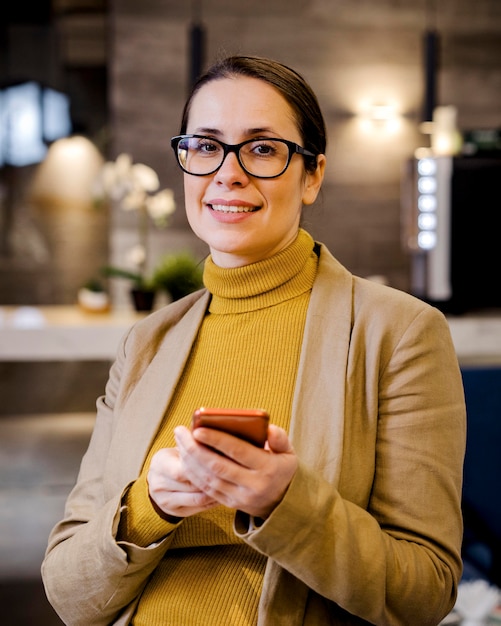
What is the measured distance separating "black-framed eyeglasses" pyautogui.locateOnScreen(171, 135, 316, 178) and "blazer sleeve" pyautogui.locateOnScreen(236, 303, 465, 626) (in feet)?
0.89

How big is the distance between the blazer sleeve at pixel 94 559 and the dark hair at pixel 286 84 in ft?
1.80

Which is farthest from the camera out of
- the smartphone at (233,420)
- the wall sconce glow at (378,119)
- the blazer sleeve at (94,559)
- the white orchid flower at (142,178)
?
the wall sconce glow at (378,119)

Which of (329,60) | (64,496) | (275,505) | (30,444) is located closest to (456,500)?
(275,505)

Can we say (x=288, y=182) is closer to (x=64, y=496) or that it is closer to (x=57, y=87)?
(x=64, y=496)

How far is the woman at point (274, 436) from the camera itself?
939mm

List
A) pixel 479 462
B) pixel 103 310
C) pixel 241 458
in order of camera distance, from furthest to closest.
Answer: pixel 103 310, pixel 479 462, pixel 241 458

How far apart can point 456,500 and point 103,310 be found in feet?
9.87

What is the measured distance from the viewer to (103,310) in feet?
12.6

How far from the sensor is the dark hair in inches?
44.9

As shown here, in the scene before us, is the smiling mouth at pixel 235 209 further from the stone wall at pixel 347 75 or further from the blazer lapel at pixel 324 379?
the stone wall at pixel 347 75

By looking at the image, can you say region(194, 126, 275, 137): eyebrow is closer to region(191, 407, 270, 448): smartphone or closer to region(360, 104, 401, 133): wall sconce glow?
region(191, 407, 270, 448): smartphone

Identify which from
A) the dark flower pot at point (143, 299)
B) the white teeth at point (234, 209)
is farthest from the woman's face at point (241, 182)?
the dark flower pot at point (143, 299)

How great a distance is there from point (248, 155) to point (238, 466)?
505 mm

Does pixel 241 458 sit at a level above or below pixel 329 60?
below
